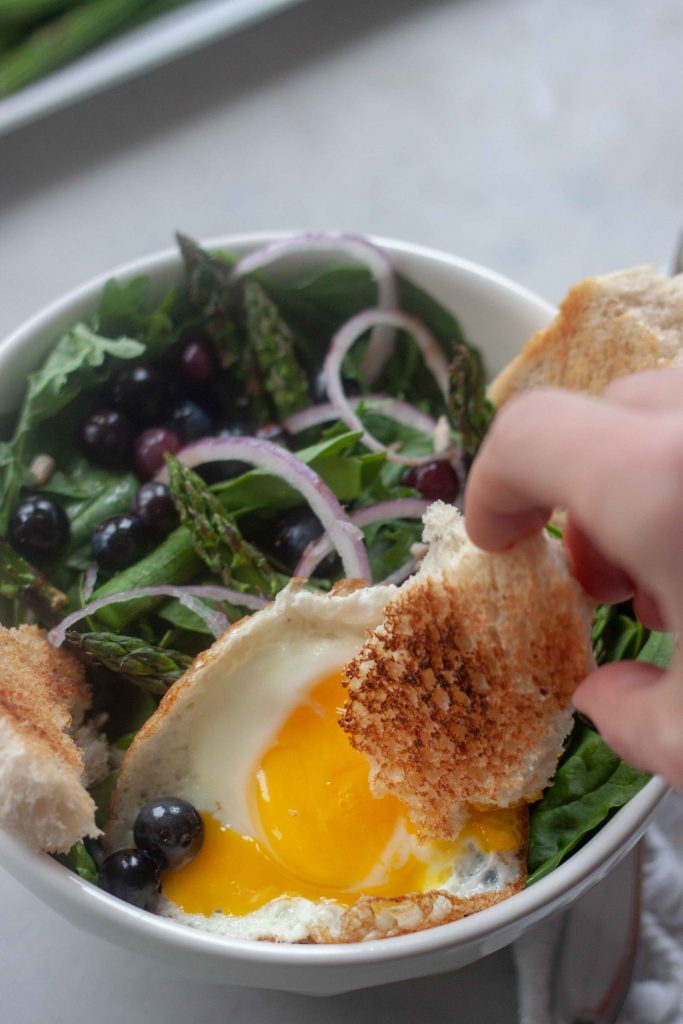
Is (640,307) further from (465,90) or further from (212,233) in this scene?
(465,90)

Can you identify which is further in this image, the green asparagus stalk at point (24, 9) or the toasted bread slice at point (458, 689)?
the green asparagus stalk at point (24, 9)

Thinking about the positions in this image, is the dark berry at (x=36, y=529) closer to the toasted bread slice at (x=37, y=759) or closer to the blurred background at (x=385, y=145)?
the toasted bread slice at (x=37, y=759)

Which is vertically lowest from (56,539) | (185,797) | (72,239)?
(185,797)

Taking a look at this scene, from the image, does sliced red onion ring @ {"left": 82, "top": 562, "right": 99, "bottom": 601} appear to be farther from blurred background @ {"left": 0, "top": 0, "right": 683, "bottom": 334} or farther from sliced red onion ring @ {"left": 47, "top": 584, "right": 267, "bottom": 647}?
blurred background @ {"left": 0, "top": 0, "right": 683, "bottom": 334}

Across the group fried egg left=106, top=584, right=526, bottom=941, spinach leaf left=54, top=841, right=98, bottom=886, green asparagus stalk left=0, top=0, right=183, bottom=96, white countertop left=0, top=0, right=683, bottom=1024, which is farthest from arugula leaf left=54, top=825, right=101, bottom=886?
green asparagus stalk left=0, top=0, right=183, bottom=96

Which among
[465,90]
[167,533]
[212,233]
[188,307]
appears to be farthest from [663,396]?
[465,90]

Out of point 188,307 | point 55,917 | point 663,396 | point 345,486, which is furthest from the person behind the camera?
point 188,307

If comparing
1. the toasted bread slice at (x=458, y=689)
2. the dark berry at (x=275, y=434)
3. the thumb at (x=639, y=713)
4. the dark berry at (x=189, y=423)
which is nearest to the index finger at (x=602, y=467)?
the thumb at (x=639, y=713)
